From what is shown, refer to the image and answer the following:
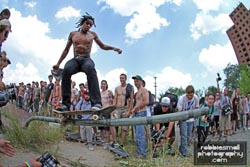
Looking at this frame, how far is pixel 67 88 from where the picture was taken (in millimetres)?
5754

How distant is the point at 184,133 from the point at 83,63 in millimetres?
3154

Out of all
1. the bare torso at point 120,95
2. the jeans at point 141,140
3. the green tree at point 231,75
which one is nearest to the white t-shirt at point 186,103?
the jeans at point 141,140

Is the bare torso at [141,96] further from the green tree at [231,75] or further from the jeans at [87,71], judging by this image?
the green tree at [231,75]

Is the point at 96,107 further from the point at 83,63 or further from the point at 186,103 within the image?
the point at 186,103

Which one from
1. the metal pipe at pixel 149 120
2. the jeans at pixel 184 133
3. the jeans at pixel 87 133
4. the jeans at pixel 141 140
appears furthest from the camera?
the jeans at pixel 87 133

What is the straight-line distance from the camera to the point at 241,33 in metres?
70.9

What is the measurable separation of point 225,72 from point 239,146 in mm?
71333

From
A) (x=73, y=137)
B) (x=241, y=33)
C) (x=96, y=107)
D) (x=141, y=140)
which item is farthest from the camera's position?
(x=241, y=33)

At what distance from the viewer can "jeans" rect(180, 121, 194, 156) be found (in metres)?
7.25

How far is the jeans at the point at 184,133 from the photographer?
7.25 metres

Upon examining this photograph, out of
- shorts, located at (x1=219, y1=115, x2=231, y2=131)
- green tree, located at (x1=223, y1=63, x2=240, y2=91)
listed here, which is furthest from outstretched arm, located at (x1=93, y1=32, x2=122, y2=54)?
green tree, located at (x1=223, y1=63, x2=240, y2=91)

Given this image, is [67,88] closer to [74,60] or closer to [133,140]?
[74,60]

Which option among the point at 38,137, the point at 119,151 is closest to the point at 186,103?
the point at 119,151

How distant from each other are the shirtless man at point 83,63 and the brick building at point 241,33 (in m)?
68.3
